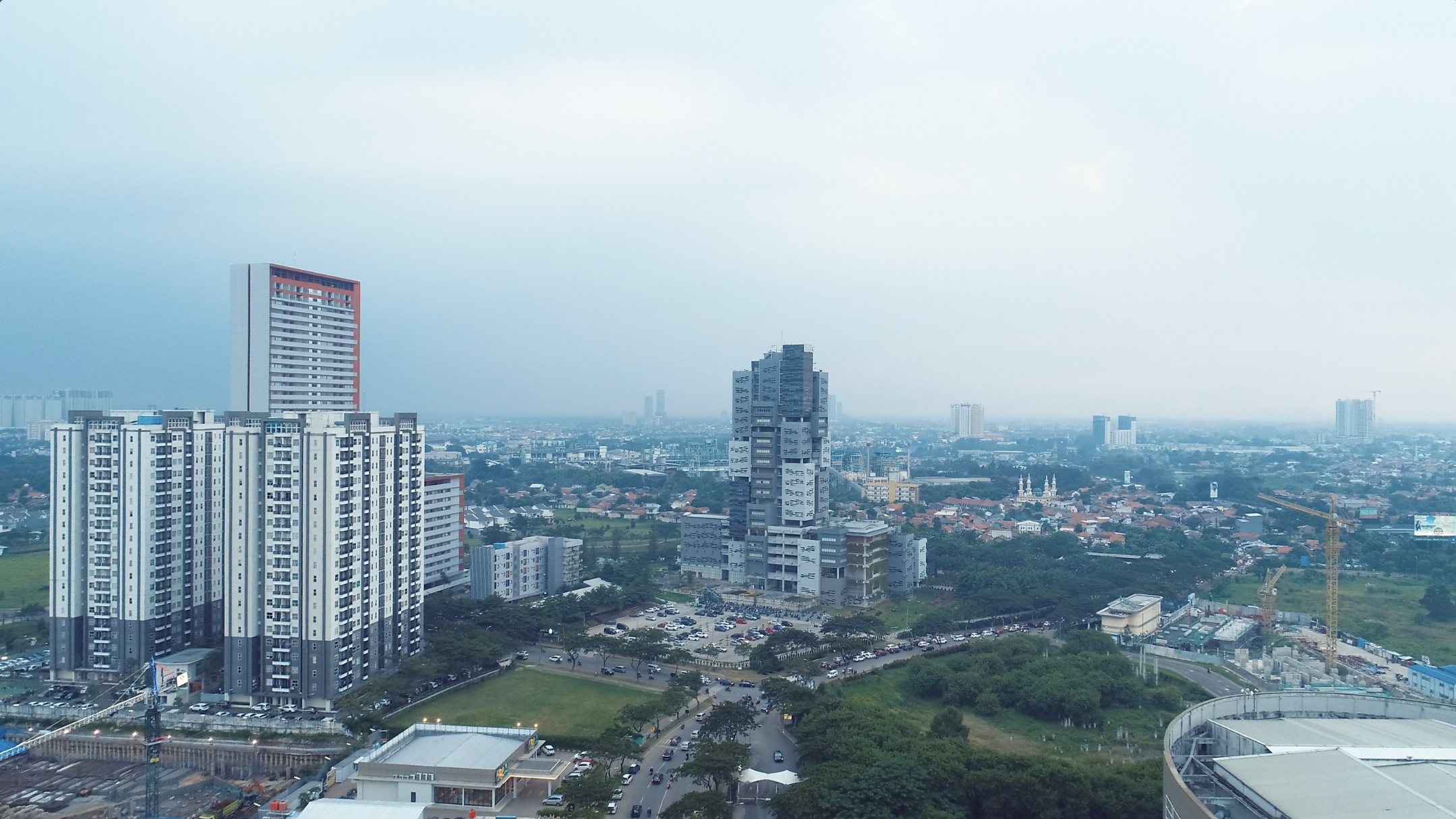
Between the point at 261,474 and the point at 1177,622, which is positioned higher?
the point at 261,474

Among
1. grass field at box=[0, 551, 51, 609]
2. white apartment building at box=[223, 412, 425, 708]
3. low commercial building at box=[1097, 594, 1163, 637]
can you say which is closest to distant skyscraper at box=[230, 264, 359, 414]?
grass field at box=[0, 551, 51, 609]

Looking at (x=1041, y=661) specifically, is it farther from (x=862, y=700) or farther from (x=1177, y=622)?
(x=1177, y=622)

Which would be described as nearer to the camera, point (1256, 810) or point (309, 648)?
point (1256, 810)

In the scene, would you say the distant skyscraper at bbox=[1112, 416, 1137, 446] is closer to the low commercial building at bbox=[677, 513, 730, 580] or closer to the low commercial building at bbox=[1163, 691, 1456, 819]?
the low commercial building at bbox=[677, 513, 730, 580]

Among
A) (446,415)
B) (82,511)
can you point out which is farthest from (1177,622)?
(446,415)

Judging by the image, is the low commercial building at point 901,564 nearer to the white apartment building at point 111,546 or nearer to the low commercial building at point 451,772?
the low commercial building at point 451,772

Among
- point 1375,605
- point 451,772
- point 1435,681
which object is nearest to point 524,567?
point 451,772

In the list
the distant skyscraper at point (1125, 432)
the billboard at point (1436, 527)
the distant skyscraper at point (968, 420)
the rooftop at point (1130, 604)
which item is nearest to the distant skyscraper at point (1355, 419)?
the distant skyscraper at point (1125, 432)
